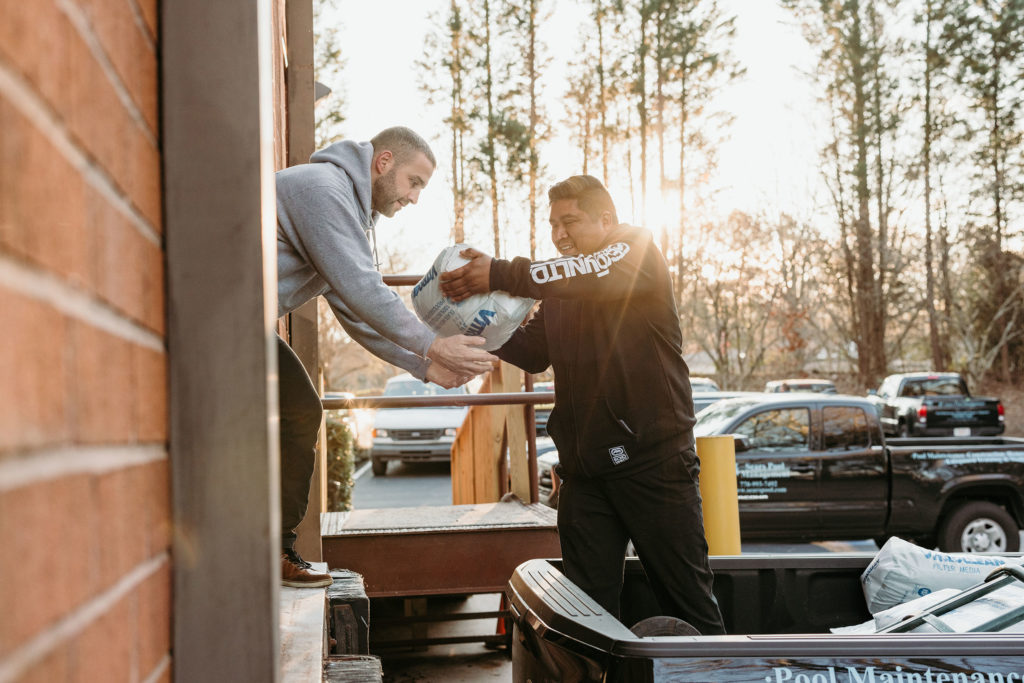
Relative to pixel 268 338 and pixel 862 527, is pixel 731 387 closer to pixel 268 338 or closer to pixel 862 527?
pixel 862 527

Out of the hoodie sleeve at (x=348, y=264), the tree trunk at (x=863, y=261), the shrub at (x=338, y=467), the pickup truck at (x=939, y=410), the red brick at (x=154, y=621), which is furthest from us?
the tree trunk at (x=863, y=261)

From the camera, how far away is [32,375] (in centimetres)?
57

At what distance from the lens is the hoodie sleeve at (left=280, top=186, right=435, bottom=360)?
9.42 ft

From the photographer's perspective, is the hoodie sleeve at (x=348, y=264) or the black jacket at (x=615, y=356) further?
the black jacket at (x=615, y=356)

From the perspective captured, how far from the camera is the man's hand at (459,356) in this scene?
116 inches

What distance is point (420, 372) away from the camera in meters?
A: 3.19

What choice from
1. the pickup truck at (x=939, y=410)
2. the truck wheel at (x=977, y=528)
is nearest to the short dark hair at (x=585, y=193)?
the truck wheel at (x=977, y=528)

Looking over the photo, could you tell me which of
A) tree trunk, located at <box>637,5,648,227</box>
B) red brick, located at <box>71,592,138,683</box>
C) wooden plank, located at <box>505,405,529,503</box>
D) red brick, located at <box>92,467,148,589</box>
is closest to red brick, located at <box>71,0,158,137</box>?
red brick, located at <box>92,467,148,589</box>

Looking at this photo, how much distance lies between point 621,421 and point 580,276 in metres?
0.56

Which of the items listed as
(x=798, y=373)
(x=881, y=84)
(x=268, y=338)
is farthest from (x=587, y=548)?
(x=798, y=373)

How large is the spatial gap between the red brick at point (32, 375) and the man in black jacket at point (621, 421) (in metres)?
2.71

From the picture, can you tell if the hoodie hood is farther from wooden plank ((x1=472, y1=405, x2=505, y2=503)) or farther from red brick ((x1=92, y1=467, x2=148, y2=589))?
wooden plank ((x1=472, y1=405, x2=505, y2=503))

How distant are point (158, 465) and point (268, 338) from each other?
0.21 metres

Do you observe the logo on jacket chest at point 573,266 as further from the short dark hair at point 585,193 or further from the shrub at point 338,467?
the shrub at point 338,467
